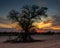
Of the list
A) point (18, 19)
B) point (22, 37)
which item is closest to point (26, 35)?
point (22, 37)

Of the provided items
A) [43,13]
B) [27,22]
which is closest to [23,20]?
[27,22]

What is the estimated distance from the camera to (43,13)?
41906 mm

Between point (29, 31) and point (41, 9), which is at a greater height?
point (41, 9)

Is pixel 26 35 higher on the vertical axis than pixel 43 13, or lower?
lower

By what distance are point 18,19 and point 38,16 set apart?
373cm

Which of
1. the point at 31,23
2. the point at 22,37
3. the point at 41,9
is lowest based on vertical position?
the point at 22,37

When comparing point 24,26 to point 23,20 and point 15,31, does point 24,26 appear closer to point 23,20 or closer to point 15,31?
point 23,20

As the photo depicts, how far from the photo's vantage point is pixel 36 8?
41.2m

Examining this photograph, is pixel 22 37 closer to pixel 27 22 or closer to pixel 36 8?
pixel 27 22

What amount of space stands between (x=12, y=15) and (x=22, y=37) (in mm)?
4604

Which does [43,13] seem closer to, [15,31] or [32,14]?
[32,14]

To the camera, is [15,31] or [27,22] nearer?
[27,22]

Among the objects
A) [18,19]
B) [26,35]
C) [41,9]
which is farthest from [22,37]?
[41,9]

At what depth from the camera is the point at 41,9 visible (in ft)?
138
